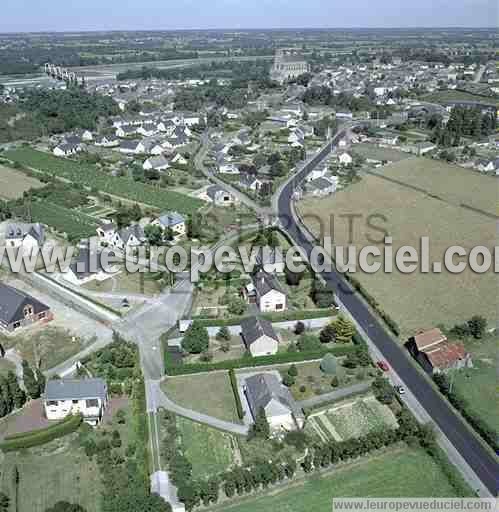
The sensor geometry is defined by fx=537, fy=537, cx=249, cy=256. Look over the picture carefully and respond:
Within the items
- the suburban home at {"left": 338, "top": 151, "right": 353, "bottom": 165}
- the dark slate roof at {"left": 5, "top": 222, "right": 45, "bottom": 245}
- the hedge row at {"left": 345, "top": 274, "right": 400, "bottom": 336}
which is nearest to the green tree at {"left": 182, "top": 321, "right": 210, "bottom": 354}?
the hedge row at {"left": 345, "top": 274, "right": 400, "bottom": 336}

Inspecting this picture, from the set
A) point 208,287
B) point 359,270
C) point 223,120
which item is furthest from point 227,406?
point 223,120

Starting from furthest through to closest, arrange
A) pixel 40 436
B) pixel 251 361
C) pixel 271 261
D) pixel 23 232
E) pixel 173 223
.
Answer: pixel 173 223 < pixel 23 232 < pixel 271 261 < pixel 251 361 < pixel 40 436

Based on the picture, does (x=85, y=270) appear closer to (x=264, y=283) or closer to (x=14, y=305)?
(x=14, y=305)

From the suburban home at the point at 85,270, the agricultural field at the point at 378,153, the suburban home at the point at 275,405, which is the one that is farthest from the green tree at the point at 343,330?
the agricultural field at the point at 378,153

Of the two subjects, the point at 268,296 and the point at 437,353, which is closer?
the point at 437,353

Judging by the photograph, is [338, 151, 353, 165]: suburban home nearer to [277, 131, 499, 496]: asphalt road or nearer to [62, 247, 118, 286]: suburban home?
[277, 131, 499, 496]: asphalt road

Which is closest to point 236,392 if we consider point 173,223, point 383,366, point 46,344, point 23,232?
point 383,366
